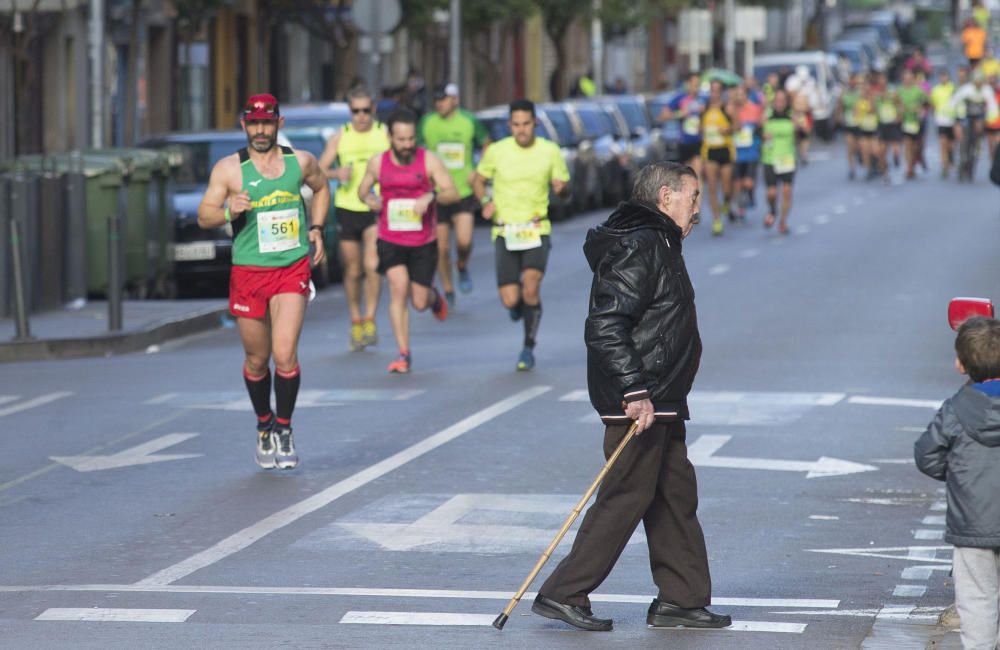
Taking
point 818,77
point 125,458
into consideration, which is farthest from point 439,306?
point 818,77

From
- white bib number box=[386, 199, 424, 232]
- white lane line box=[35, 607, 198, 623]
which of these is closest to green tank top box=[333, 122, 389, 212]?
white bib number box=[386, 199, 424, 232]

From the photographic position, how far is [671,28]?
95.1 meters

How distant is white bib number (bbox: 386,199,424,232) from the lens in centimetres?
1609

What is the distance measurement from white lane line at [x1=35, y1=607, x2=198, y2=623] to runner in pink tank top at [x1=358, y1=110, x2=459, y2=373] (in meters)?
7.71

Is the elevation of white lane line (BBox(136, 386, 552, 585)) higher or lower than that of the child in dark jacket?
lower

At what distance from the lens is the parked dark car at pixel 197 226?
76.3ft

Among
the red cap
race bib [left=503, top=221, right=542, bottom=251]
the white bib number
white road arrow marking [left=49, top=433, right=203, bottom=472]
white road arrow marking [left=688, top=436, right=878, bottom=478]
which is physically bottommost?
white road arrow marking [left=49, top=433, right=203, bottom=472]

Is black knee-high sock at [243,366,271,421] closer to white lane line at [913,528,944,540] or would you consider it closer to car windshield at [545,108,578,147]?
white lane line at [913,528,944,540]

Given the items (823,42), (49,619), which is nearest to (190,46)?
(49,619)

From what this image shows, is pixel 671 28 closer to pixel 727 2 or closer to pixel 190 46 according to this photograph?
pixel 727 2

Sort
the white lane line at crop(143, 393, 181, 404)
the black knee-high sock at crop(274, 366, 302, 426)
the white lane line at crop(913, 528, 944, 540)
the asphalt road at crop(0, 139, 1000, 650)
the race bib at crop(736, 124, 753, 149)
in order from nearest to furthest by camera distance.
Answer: the asphalt road at crop(0, 139, 1000, 650)
the white lane line at crop(913, 528, 944, 540)
the black knee-high sock at crop(274, 366, 302, 426)
the white lane line at crop(143, 393, 181, 404)
the race bib at crop(736, 124, 753, 149)

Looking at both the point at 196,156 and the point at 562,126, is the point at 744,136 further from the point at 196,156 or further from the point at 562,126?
the point at 196,156

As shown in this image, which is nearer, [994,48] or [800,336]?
[800,336]

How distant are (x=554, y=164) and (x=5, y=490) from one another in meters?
5.86
